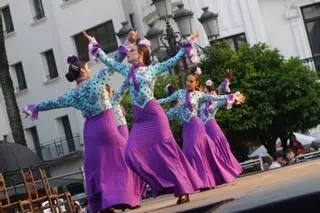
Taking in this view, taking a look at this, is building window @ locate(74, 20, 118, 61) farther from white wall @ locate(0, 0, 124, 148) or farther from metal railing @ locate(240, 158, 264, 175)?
metal railing @ locate(240, 158, 264, 175)

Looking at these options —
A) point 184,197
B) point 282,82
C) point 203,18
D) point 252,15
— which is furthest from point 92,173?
point 252,15

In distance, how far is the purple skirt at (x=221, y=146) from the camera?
12955 millimetres

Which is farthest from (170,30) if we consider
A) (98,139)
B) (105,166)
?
(105,166)

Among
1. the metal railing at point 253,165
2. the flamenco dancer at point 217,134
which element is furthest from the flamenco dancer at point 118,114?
the metal railing at point 253,165

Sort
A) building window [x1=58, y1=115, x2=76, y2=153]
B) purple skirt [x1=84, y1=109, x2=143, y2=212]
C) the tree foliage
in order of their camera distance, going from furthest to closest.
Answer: building window [x1=58, y1=115, x2=76, y2=153] → the tree foliage → purple skirt [x1=84, y1=109, x2=143, y2=212]

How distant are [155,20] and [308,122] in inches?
374

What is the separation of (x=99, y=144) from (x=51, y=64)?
95.4ft

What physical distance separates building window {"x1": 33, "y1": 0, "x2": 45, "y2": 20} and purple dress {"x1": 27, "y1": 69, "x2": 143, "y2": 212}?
94.7 feet

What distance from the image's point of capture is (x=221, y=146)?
13164mm

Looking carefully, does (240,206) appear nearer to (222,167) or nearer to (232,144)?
(222,167)

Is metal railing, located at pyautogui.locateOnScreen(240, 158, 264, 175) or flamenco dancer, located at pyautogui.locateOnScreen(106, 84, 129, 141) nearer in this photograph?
flamenco dancer, located at pyautogui.locateOnScreen(106, 84, 129, 141)

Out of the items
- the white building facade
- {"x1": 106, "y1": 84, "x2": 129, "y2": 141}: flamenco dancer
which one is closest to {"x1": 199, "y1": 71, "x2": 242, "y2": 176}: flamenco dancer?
{"x1": 106, "y1": 84, "x2": 129, "y2": 141}: flamenco dancer

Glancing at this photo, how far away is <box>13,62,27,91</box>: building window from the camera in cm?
3881

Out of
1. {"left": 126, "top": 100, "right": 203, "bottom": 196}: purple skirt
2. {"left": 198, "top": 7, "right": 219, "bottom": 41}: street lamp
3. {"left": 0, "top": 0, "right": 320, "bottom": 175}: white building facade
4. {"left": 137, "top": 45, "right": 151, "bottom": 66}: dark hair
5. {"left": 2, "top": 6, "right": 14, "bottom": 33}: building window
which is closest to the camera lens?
{"left": 126, "top": 100, "right": 203, "bottom": 196}: purple skirt
